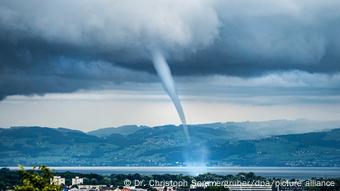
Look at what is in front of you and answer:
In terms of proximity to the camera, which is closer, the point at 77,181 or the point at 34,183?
the point at 34,183

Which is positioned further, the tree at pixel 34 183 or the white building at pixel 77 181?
the white building at pixel 77 181

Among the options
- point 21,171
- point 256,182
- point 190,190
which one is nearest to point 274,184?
Result: point 256,182

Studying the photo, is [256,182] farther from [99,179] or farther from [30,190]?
[30,190]

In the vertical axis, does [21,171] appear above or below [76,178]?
below

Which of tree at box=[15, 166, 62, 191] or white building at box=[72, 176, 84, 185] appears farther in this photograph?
white building at box=[72, 176, 84, 185]

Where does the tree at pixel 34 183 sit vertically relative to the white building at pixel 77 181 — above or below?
below

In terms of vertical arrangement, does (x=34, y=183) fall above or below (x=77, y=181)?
below

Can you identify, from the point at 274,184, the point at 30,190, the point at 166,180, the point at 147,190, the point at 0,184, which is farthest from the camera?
the point at 166,180

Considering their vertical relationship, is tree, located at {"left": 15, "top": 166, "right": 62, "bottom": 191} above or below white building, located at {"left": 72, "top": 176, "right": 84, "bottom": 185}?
below

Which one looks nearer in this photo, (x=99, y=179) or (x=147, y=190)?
(x=147, y=190)

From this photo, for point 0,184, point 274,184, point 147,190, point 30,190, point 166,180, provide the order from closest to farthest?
1. point 30,190
2. point 147,190
3. point 0,184
4. point 274,184
5. point 166,180
